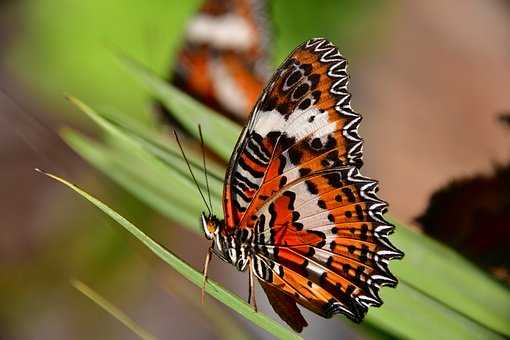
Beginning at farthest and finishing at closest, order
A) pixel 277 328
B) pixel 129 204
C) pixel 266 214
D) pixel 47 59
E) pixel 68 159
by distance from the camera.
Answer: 1. pixel 47 59
2. pixel 68 159
3. pixel 129 204
4. pixel 266 214
5. pixel 277 328

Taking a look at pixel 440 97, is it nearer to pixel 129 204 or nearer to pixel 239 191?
pixel 129 204

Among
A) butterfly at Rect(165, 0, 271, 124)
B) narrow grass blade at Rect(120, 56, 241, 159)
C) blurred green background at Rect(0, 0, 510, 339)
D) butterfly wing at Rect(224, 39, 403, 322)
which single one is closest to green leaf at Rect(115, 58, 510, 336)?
butterfly wing at Rect(224, 39, 403, 322)

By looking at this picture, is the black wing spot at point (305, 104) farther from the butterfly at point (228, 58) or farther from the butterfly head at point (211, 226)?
the butterfly at point (228, 58)

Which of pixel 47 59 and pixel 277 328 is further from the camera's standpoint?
pixel 47 59

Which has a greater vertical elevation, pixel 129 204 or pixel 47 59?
pixel 47 59

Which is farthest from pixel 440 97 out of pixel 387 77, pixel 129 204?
pixel 129 204

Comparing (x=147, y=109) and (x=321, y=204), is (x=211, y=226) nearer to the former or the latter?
(x=321, y=204)

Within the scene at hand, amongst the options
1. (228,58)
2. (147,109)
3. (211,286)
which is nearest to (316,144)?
(211,286)
